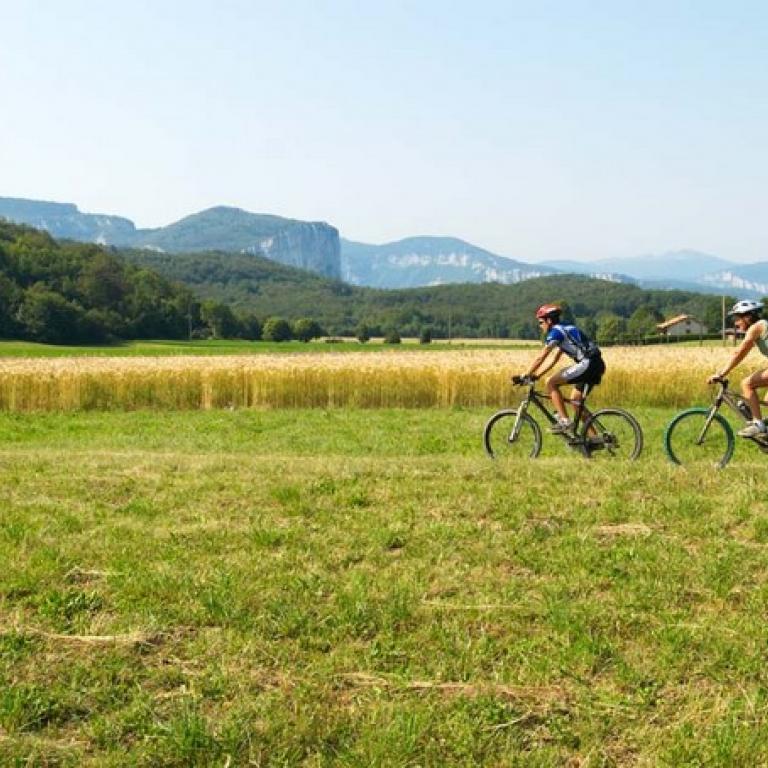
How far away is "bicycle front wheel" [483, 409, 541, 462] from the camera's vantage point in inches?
491

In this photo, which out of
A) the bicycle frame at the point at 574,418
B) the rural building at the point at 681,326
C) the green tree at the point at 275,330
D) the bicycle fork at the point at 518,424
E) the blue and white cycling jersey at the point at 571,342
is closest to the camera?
the blue and white cycling jersey at the point at 571,342

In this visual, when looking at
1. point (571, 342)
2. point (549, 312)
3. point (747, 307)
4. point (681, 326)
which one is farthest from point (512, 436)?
point (681, 326)

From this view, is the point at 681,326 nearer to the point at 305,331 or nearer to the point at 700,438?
the point at 305,331

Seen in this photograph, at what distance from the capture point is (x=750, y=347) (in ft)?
33.7

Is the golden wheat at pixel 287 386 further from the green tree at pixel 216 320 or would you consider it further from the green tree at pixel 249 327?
the green tree at pixel 249 327

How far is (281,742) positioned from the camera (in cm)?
380

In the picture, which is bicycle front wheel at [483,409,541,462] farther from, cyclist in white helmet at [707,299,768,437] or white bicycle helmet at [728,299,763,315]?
white bicycle helmet at [728,299,763,315]

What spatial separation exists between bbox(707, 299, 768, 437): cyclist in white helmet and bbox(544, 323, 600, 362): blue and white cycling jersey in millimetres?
1744

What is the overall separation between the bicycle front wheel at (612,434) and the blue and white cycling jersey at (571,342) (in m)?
0.97

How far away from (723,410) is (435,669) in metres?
17.8

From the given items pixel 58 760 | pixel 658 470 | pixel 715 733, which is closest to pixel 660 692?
pixel 715 733

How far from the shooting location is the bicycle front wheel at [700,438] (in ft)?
36.8

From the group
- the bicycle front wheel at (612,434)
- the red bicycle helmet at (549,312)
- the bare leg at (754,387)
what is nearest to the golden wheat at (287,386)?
the bicycle front wheel at (612,434)

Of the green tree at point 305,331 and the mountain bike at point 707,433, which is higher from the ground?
the green tree at point 305,331
